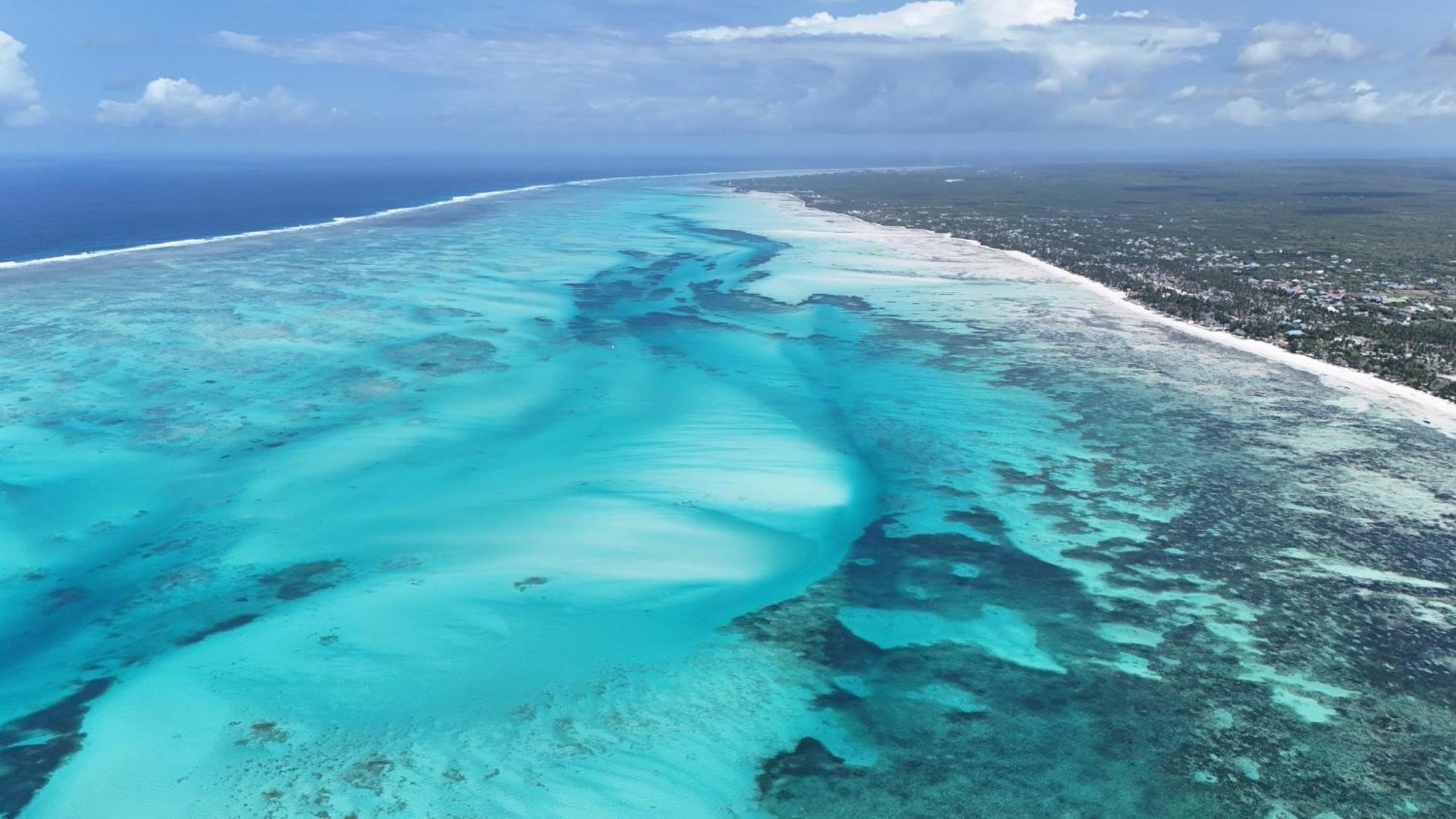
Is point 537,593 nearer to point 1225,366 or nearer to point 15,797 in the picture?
point 15,797

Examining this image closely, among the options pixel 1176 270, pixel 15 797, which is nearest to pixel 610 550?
pixel 15 797

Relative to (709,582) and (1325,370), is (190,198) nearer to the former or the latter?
(709,582)

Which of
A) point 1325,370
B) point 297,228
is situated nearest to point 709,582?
point 1325,370

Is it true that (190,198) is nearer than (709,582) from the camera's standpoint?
No

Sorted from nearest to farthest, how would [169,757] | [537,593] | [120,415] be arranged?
[169,757] < [537,593] < [120,415]

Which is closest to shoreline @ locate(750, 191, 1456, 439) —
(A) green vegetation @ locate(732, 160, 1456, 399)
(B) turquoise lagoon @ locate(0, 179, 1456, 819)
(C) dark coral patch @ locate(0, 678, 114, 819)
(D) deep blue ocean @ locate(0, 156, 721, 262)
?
(A) green vegetation @ locate(732, 160, 1456, 399)

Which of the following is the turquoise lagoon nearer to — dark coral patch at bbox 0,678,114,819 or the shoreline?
dark coral patch at bbox 0,678,114,819

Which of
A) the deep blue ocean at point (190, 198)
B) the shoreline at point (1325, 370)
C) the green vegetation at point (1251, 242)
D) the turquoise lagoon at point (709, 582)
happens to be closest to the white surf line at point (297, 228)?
the deep blue ocean at point (190, 198)
